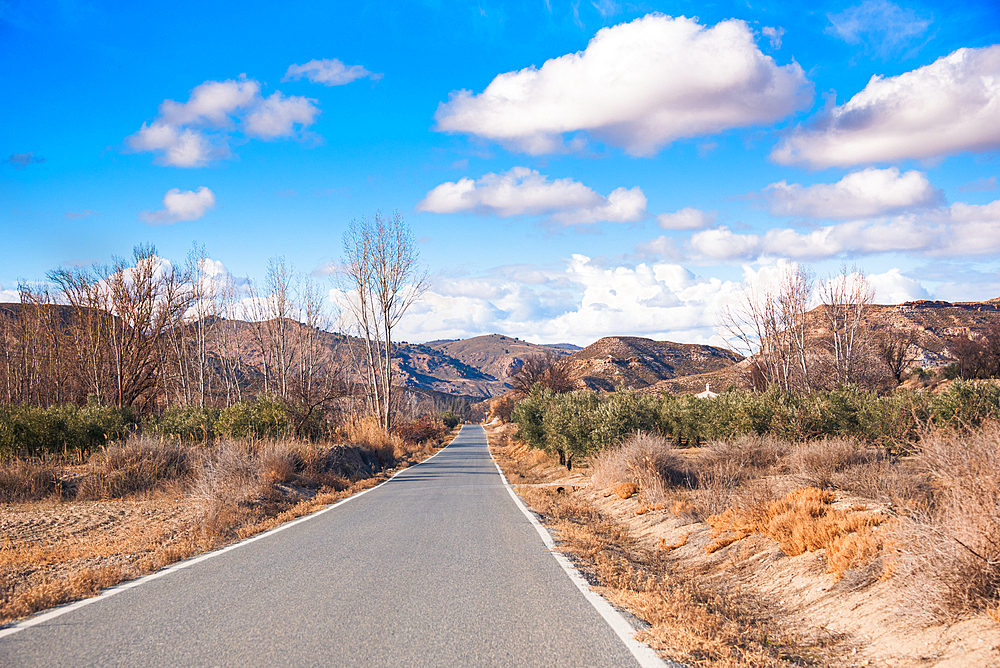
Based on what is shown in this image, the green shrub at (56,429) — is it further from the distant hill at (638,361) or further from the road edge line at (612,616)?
the distant hill at (638,361)

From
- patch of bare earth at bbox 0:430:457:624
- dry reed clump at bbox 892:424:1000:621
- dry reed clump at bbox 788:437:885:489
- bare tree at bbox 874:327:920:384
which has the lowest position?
patch of bare earth at bbox 0:430:457:624

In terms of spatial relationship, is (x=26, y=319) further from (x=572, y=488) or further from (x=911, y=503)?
(x=911, y=503)

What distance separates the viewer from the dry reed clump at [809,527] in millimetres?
6273

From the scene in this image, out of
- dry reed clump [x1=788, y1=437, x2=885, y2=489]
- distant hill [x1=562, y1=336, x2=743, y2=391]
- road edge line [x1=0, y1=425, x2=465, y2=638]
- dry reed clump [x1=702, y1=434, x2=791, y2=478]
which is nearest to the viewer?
road edge line [x1=0, y1=425, x2=465, y2=638]

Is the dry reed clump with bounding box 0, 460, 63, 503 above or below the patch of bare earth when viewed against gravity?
above

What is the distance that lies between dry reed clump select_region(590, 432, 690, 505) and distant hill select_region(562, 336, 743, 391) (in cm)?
6731

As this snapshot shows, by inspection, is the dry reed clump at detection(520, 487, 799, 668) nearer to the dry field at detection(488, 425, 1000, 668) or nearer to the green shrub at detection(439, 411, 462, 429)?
the dry field at detection(488, 425, 1000, 668)

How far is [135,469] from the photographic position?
1459cm

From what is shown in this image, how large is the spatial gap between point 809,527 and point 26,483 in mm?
14327

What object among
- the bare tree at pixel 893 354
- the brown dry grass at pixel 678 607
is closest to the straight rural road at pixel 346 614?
the brown dry grass at pixel 678 607

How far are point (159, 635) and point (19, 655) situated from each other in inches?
35.0

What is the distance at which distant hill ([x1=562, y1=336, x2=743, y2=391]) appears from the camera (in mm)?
90938

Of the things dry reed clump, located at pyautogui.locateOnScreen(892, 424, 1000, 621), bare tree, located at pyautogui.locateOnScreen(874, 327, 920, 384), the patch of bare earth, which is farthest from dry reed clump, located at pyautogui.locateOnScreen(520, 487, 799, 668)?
bare tree, located at pyautogui.locateOnScreen(874, 327, 920, 384)

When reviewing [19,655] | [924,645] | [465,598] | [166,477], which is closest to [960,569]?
[924,645]
